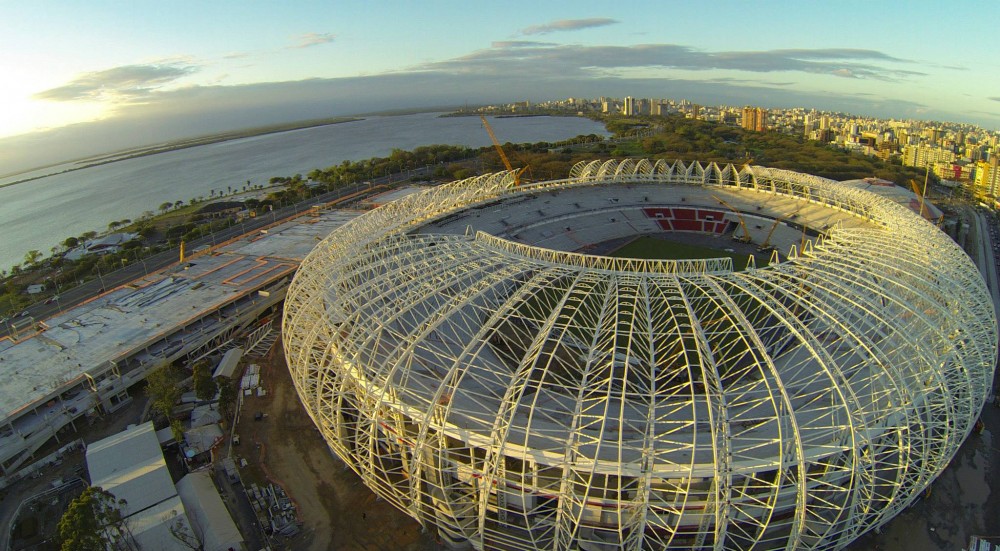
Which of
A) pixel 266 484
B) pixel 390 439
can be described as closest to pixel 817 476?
pixel 390 439

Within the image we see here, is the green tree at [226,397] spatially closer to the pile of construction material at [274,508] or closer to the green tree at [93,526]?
the pile of construction material at [274,508]

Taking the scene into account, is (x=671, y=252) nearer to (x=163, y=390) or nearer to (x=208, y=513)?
(x=208, y=513)

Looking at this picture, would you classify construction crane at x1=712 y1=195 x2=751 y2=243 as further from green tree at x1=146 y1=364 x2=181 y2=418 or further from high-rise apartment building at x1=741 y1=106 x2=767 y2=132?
high-rise apartment building at x1=741 y1=106 x2=767 y2=132

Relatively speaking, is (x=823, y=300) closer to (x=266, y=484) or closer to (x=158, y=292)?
(x=266, y=484)

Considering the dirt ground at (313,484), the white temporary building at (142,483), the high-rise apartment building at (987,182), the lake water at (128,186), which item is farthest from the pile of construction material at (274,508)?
the high-rise apartment building at (987,182)

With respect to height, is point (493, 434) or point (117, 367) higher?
point (493, 434)

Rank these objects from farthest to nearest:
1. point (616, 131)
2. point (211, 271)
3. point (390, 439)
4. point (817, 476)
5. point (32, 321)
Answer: point (616, 131)
point (211, 271)
point (32, 321)
point (390, 439)
point (817, 476)

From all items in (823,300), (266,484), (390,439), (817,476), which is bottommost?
(266,484)
